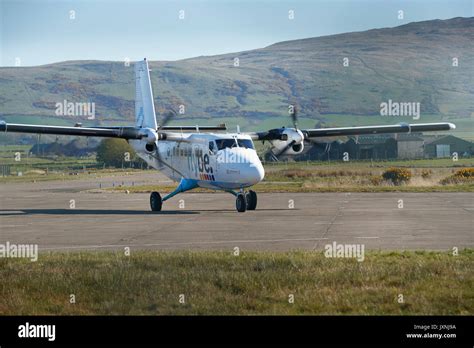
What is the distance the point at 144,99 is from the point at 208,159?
742 centimetres

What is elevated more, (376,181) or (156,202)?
(156,202)

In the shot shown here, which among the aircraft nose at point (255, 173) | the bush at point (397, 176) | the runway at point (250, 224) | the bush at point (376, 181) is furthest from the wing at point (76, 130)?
the bush at point (397, 176)

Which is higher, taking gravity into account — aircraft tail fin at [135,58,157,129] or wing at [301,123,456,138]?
aircraft tail fin at [135,58,157,129]

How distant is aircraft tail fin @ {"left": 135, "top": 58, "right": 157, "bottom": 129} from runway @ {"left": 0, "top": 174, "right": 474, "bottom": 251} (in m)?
4.45

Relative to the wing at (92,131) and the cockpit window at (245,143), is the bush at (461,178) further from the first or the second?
the wing at (92,131)

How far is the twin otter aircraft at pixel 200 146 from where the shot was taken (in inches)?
1379

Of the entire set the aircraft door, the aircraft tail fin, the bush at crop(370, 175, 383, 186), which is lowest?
the bush at crop(370, 175, 383, 186)

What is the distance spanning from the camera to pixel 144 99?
42.2 m

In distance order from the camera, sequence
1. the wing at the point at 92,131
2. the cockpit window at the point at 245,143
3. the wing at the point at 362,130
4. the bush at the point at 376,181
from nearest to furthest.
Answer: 1. the cockpit window at the point at 245,143
2. the wing at the point at 92,131
3. the wing at the point at 362,130
4. the bush at the point at 376,181

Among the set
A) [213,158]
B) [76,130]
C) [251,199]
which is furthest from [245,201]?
[76,130]

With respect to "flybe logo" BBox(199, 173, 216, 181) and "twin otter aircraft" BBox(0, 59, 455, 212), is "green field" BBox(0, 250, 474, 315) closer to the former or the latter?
"twin otter aircraft" BBox(0, 59, 455, 212)

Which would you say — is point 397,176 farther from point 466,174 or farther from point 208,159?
point 208,159

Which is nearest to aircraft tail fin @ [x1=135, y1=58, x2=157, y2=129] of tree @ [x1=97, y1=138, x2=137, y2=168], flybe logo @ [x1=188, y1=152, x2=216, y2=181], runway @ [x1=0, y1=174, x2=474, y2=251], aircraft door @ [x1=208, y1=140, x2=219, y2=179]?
flybe logo @ [x1=188, y1=152, x2=216, y2=181]

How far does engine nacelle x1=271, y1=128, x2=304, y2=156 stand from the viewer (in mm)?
40062
